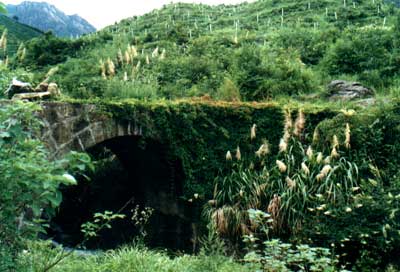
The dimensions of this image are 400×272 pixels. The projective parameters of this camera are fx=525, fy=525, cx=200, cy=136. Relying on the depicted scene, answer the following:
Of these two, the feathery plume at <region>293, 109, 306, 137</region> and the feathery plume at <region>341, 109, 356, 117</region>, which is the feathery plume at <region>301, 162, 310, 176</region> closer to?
the feathery plume at <region>293, 109, 306, 137</region>

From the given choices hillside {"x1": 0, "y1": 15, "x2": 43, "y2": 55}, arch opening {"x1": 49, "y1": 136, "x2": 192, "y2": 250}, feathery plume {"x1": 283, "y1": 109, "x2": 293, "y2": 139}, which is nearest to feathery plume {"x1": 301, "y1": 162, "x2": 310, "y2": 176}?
feathery plume {"x1": 283, "y1": 109, "x2": 293, "y2": 139}

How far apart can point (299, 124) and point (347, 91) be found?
9.84ft

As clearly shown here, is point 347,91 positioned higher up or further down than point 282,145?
higher up

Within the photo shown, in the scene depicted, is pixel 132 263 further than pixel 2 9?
Yes

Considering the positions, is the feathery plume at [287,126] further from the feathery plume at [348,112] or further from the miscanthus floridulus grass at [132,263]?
the miscanthus floridulus grass at [132,263]

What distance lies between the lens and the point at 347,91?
35.4 ft

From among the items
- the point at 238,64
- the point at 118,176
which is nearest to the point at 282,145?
the point at 118,176

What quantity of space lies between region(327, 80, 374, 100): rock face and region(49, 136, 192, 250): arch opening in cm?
385

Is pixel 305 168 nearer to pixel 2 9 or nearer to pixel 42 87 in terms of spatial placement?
pixel 42 87

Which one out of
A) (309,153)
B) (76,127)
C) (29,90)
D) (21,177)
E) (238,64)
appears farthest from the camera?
(238,64)

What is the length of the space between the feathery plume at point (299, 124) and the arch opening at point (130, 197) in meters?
2.04

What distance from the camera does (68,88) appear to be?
10.9 metres

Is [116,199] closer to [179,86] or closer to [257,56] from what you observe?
[179,86]

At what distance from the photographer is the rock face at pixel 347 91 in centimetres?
1055
